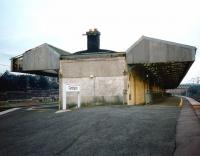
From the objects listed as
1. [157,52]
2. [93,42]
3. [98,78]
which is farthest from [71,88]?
[93,42]

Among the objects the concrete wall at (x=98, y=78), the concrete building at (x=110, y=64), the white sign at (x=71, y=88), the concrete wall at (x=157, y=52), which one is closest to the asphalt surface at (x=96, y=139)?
the white sign at (x=71, y=88)

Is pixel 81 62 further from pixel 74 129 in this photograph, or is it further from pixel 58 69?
pixel 74 129

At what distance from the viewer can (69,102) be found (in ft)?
77.5

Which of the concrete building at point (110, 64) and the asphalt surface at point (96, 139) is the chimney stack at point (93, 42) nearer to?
the concrete building at point (110, 64)

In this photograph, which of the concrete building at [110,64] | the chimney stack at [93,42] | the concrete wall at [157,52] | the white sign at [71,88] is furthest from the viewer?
the chimney stack at [93,42]

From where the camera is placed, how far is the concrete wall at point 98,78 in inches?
890

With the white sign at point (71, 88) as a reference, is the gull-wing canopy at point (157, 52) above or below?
above

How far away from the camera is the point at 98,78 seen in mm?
23094

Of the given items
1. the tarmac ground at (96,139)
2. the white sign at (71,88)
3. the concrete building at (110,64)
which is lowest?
the tarmac ground at (96,139)

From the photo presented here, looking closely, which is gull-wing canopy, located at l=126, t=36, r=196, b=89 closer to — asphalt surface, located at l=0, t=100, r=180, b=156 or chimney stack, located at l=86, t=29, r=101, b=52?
chimney stack, located at l=86, t=29, r=101, b=52

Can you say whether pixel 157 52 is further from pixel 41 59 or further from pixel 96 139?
pixel 96 139

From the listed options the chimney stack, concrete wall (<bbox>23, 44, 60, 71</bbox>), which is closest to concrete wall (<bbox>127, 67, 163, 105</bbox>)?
the chimney stack

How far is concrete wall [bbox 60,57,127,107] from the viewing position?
74.1 ft

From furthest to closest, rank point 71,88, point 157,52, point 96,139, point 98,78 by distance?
point 98,78 → point 157,52 → point 71,88 → point 96,139
